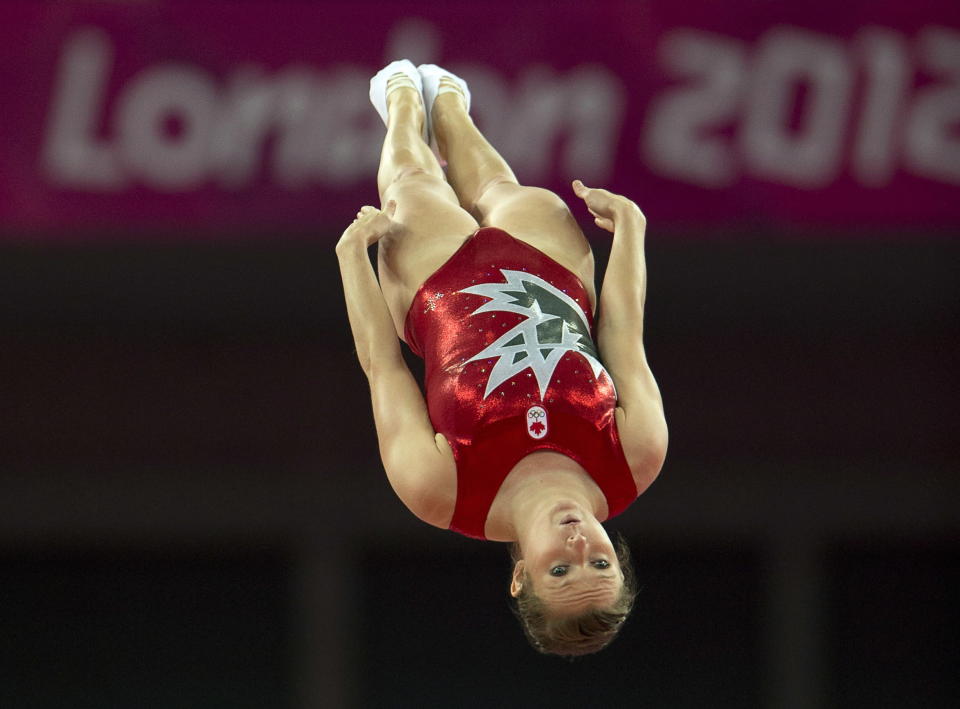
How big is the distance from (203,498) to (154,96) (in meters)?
2.64

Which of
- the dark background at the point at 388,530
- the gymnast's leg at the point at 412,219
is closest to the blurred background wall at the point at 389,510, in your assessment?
the dark background at the point at 388,530

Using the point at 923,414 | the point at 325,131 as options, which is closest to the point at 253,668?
the point at 325,131

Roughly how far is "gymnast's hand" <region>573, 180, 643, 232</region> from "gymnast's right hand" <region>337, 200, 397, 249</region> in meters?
0.51

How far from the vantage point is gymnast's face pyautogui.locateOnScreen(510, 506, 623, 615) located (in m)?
2.92

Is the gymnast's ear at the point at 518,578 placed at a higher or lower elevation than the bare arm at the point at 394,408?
lower

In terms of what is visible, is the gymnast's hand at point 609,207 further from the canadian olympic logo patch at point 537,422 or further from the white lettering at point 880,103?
the white lettering at point 880,103

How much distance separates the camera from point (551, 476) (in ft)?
10.0

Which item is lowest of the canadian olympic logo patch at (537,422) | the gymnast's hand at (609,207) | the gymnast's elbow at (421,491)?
the gymnast's elbow at (421,491)

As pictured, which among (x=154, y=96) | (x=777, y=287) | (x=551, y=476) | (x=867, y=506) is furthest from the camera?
(x=867, y=506)

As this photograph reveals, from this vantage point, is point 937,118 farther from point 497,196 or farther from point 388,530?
point 388,530

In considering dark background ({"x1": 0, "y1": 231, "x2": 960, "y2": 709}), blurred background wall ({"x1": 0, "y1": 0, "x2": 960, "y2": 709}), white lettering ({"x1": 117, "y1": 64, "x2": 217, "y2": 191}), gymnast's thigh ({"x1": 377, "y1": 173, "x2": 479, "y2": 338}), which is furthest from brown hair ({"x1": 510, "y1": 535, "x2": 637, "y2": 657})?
dark background ({"x1": 0, "y1": 231, "x2": 960, "y2": 709})

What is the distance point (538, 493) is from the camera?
303 centimetres

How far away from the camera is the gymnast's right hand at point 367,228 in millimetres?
3289

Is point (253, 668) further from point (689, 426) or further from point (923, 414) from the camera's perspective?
point (923, 414)
